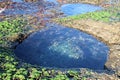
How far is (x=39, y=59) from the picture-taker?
15273 mm

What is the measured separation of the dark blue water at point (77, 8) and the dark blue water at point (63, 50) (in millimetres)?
4502

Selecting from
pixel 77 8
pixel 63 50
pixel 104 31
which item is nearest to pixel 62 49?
pixel 63 50

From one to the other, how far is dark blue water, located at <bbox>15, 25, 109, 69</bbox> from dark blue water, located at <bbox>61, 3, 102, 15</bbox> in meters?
4.50

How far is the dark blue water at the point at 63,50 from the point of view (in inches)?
599

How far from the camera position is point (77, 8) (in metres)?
25.0

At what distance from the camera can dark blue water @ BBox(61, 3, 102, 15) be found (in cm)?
2355

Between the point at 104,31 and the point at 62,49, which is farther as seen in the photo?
the point at 104,31

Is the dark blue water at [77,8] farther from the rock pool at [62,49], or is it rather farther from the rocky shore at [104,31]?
the rock pool at [62,49]


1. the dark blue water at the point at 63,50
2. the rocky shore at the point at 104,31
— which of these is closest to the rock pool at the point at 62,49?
the dark blue water at the point at 63,50

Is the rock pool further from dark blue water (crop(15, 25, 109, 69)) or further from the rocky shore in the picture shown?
the rocky shore

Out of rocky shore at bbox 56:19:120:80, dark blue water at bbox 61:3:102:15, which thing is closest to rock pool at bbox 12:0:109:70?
rocky shore at bbox 56:19:120:80

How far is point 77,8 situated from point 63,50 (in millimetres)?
9537

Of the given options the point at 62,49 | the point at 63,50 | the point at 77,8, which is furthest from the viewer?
the point at 77,8

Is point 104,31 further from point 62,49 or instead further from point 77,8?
point 77,8
